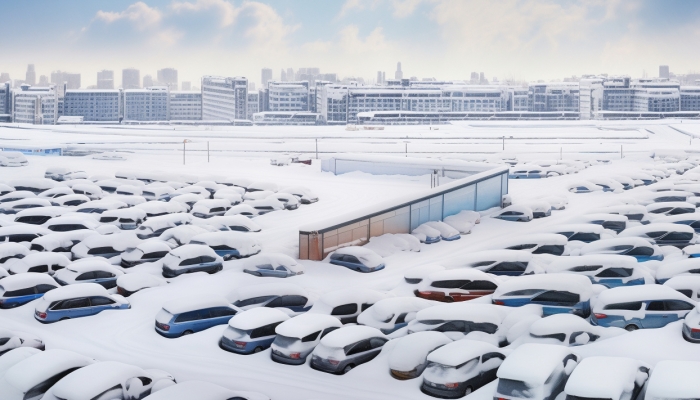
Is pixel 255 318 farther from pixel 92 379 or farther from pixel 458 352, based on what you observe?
pixel 458 352

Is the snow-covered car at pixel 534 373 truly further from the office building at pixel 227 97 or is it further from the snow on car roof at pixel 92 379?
the office building at pixel 227 97

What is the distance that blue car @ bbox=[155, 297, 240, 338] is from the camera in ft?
52.9

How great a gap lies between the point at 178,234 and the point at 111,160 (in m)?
35.9

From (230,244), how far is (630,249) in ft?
43.7

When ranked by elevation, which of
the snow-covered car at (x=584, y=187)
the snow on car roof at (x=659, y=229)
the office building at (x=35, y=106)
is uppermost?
the office building at (x=35, y=106)

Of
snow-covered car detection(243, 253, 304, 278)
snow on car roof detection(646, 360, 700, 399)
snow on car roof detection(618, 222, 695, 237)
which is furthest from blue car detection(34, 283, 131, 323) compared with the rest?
snow on car roof detection(618, 222, 695, 237)

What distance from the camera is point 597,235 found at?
1036 inches

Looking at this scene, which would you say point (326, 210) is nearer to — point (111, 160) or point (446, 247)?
point (446, 247)

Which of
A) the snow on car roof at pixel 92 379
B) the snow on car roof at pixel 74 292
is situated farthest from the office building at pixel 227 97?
the snow on car roof at pixel 92 379

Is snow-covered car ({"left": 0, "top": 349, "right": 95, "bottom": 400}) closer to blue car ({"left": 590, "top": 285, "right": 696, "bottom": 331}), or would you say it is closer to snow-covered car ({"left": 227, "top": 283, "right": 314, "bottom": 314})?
snow-covered car ({"left": 227, "top": 283, "right": 314, "bottom": 314})

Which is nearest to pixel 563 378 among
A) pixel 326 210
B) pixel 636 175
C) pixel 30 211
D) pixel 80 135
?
pixel 326 210

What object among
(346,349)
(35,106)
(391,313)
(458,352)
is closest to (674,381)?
(458,352)

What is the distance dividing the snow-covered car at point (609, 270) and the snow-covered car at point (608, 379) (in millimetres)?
7936

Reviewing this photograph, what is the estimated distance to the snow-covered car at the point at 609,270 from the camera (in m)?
20.0
